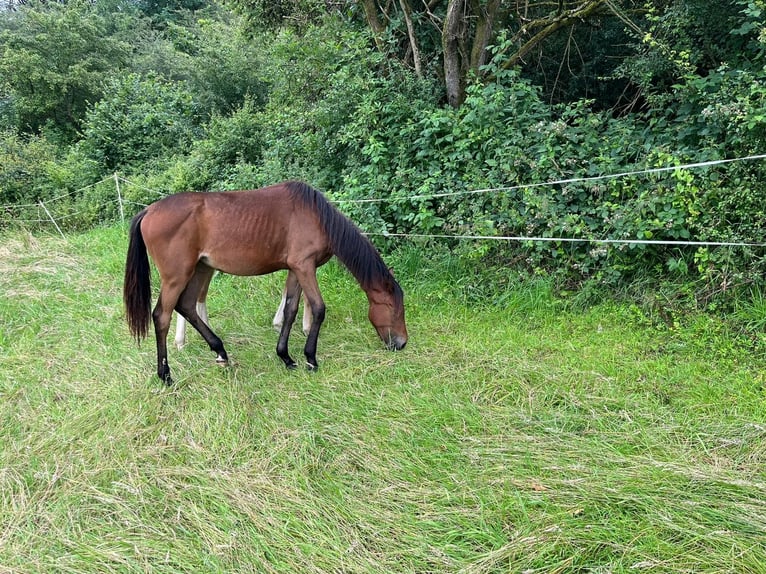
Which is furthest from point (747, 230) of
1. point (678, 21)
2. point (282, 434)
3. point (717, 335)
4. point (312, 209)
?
point (282, 434)

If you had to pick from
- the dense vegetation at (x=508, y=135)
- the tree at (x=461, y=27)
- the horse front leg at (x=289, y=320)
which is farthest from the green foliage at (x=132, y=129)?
the horse front leg at (x=289, y=320)

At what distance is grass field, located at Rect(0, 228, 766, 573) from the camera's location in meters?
1.82

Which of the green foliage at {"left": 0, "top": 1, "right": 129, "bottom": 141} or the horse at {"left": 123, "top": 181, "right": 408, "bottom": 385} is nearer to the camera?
the horse at {"left": 123, "top": 181, "right": 408, "bottom": 385}

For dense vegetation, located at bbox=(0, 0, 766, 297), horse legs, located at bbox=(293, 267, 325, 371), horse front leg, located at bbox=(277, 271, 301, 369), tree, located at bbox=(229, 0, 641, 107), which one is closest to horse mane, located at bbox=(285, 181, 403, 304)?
horse legs, located at bbox=(293, 267, 325, 371)

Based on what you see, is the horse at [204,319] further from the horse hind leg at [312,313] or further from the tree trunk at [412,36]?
the tree trunk at [412,36]

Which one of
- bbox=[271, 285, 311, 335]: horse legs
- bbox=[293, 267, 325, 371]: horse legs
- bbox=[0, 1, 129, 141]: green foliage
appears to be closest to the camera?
bbox=[293, 267, 325, 371]: horse legs

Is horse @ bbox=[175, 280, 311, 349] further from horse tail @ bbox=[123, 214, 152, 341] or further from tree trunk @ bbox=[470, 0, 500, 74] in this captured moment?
tree trunk @ bbox=[470, 0, 500, 74]

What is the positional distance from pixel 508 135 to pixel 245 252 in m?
2.91

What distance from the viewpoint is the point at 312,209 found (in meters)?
3.47

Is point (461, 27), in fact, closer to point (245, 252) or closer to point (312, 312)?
point (245, 252)

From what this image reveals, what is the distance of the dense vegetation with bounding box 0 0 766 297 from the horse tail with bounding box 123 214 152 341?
240 centimetres

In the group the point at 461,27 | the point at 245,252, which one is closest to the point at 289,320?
the point at 245,252

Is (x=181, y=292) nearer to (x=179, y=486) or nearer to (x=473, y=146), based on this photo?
(x=179, y=486)

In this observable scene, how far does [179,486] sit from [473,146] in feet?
13.3
